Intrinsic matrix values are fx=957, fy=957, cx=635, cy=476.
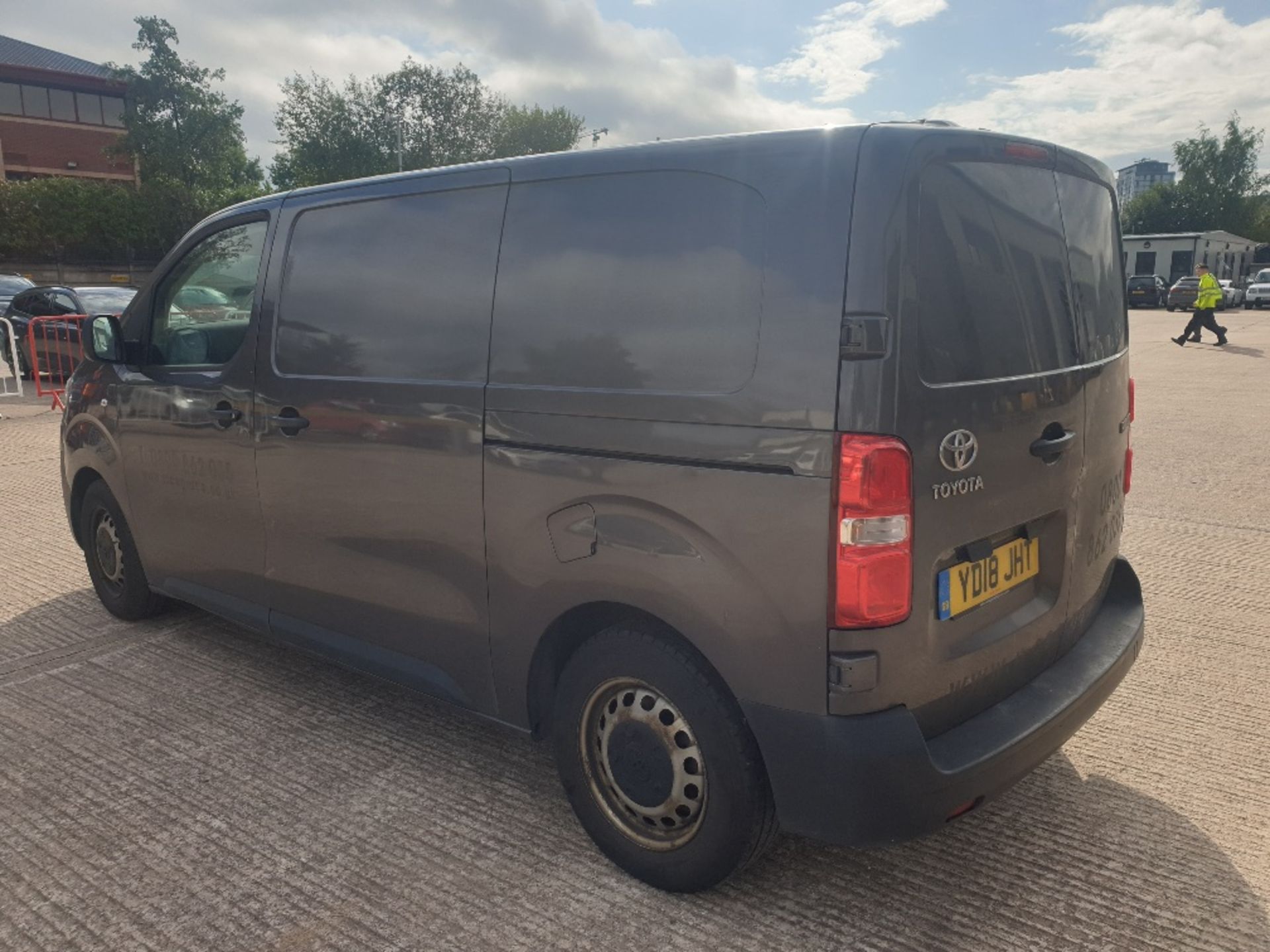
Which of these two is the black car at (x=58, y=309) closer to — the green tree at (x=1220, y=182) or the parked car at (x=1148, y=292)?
the parked car at (x=1148, y=292)

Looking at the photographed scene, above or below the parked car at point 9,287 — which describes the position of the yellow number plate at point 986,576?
below

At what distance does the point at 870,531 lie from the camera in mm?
2107

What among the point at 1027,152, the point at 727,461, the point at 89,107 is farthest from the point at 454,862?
the point at 89,107

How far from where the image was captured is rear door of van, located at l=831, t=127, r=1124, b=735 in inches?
83.0

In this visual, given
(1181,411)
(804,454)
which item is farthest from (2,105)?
(804,454)

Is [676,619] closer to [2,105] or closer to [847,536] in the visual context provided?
[847,536]

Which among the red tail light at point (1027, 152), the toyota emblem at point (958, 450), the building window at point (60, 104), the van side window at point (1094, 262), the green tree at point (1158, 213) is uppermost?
the building window at point (60, 104)

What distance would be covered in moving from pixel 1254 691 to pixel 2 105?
62100 mm

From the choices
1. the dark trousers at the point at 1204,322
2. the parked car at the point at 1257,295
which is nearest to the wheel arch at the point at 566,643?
the dark trousers at the point at 1204,322

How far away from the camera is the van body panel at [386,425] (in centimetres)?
288

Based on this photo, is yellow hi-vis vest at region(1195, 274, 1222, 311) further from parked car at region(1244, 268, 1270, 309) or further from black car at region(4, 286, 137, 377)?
parked car at region(1244, 268, 1270, 309)

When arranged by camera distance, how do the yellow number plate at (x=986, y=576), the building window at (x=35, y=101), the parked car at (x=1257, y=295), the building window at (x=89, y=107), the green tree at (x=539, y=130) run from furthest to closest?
Answer: the green tree at (x=539, y=130) → the building window at (x=89, y=107) → the building window at (x=35, y=101) → the parked car at (x=1257, y=295) → the yellow number plate at (x=986, y=576)

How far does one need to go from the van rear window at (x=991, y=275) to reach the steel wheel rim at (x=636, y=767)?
1096 mm

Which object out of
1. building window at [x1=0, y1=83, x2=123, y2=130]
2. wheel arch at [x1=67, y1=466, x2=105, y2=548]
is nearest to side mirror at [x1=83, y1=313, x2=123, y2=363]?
wheel arch at [x1=67, y1=466, x2=105, y2=548]
